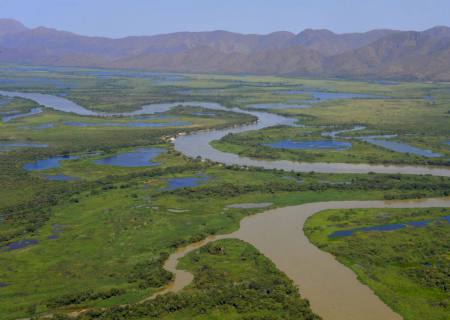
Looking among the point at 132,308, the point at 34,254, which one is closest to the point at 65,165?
the point at 34,254

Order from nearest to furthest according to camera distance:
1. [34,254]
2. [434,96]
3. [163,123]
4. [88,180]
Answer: [34,254], [88,180], [163,123], [434,96]

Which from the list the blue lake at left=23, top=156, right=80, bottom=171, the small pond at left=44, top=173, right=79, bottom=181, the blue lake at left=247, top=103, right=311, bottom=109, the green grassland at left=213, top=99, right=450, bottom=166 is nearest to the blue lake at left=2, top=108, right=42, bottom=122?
the blue lake at left=23, top=156, right=80, bottom=171

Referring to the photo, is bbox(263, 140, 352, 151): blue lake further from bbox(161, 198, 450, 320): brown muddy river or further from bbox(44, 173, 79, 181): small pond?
bbox(44, 173, 79, 181): small pond

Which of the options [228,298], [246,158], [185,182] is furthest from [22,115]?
[228,298]

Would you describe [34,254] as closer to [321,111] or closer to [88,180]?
[88,180]

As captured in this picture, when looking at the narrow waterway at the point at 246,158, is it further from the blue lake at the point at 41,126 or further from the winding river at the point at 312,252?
the blue lake at the point at 41,126

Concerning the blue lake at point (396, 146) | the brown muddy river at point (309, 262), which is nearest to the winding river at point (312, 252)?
the brown muddy river at point (309, 262)
